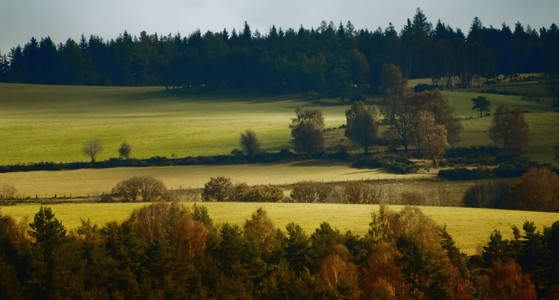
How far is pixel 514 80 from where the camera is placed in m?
149

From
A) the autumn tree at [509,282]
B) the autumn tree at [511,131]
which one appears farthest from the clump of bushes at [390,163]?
the autumn tree at [509,282]

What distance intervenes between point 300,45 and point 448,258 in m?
141

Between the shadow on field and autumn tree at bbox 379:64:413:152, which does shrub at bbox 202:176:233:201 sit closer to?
the shadow on field

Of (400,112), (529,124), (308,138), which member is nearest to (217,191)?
(308,138)

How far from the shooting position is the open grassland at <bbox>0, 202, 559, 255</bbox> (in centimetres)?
4344

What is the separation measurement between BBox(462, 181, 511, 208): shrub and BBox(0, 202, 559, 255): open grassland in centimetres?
1127

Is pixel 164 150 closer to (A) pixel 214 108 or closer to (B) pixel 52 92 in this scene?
(A) pixel 214 108

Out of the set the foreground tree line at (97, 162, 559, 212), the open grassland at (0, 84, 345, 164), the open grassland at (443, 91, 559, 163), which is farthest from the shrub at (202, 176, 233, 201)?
the open grassland at (443, 91, 559, 163)

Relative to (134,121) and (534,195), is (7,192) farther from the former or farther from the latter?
(534,195)

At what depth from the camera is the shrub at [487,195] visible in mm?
61562

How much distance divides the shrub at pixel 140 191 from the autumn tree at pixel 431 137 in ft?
129

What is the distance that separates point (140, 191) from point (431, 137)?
140 ft

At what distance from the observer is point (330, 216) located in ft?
157

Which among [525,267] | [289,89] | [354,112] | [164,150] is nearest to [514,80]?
[289,89]
